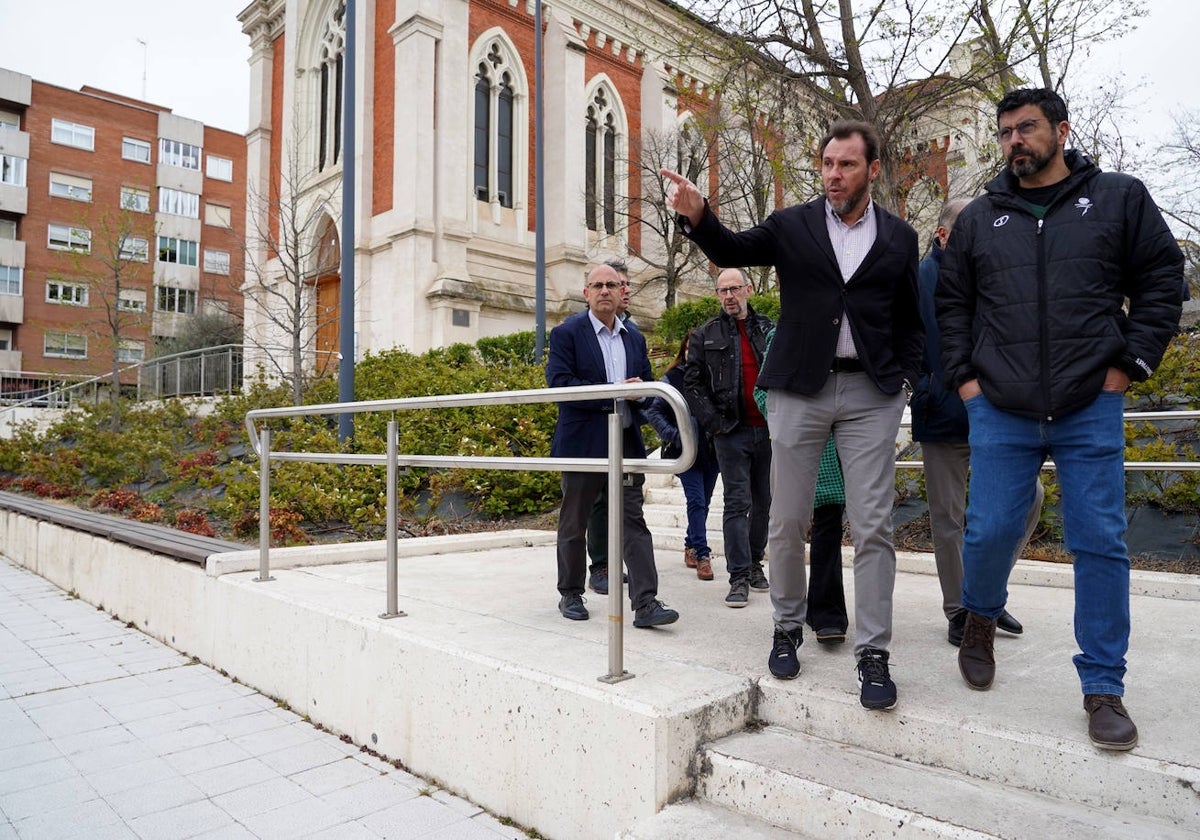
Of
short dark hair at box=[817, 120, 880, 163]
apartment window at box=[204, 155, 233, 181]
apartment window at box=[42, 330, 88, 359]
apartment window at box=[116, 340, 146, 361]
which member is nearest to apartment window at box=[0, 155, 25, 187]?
apartment window at box=[42, 330, 88, 359]

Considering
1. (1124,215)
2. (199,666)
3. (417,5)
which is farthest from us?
(417,5)

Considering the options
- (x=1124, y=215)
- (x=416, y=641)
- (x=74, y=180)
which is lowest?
(x=416, y=641)

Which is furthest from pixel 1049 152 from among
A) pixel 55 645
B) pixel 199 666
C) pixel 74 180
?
pixel 74 180

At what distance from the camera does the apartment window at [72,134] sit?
124ft

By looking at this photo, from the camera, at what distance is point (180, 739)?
12.6ft

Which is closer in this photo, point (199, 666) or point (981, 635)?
point (981, 635)

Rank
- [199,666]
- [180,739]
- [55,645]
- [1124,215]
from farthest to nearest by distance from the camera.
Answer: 1. [55,645]
2. [199,666]
3. [180,739]
4. [1124,215]

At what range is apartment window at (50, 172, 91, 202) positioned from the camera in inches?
1481

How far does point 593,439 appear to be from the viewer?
156 inches

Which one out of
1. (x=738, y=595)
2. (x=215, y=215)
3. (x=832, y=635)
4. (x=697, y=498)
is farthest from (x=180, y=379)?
(x=215, y=215)

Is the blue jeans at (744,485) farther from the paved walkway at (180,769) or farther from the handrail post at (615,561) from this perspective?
the paved walkway at (180,769)

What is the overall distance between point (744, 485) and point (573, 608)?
4.63 ft

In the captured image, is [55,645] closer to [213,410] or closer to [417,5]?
[213,410]

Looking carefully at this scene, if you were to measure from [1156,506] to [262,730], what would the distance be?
6056 mm
